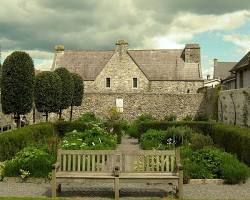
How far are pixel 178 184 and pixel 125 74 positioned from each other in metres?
40.2

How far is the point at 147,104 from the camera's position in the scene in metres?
43.4

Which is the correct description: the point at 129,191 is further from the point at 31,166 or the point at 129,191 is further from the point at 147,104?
the point at 147,104

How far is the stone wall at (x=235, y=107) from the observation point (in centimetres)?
2556

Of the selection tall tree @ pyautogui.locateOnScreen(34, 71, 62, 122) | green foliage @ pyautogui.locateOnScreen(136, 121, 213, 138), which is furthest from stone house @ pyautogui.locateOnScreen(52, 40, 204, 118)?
green foliage @ pyautogui.locateOnScreen(136, 121, 213, 138)

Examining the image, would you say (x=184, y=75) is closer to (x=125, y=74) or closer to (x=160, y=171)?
(x=125, y=74)

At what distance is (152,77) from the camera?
51.0 metres

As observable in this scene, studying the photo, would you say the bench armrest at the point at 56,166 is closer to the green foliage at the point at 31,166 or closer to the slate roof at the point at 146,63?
the green foliage at the point at 31,166

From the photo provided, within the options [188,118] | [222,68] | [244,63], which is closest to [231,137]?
[244,63]

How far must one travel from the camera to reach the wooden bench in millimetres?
10047

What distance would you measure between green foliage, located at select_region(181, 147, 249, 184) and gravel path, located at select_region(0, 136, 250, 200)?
1.07 ft

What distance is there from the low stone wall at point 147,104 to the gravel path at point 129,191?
102ft

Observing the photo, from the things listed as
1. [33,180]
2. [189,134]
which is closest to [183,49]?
[189,134]

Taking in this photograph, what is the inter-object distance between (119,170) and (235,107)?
64.9 ft

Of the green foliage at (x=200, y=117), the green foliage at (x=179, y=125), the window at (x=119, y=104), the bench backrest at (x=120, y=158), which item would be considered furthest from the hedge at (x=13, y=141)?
the window at (x=119, y=104)
